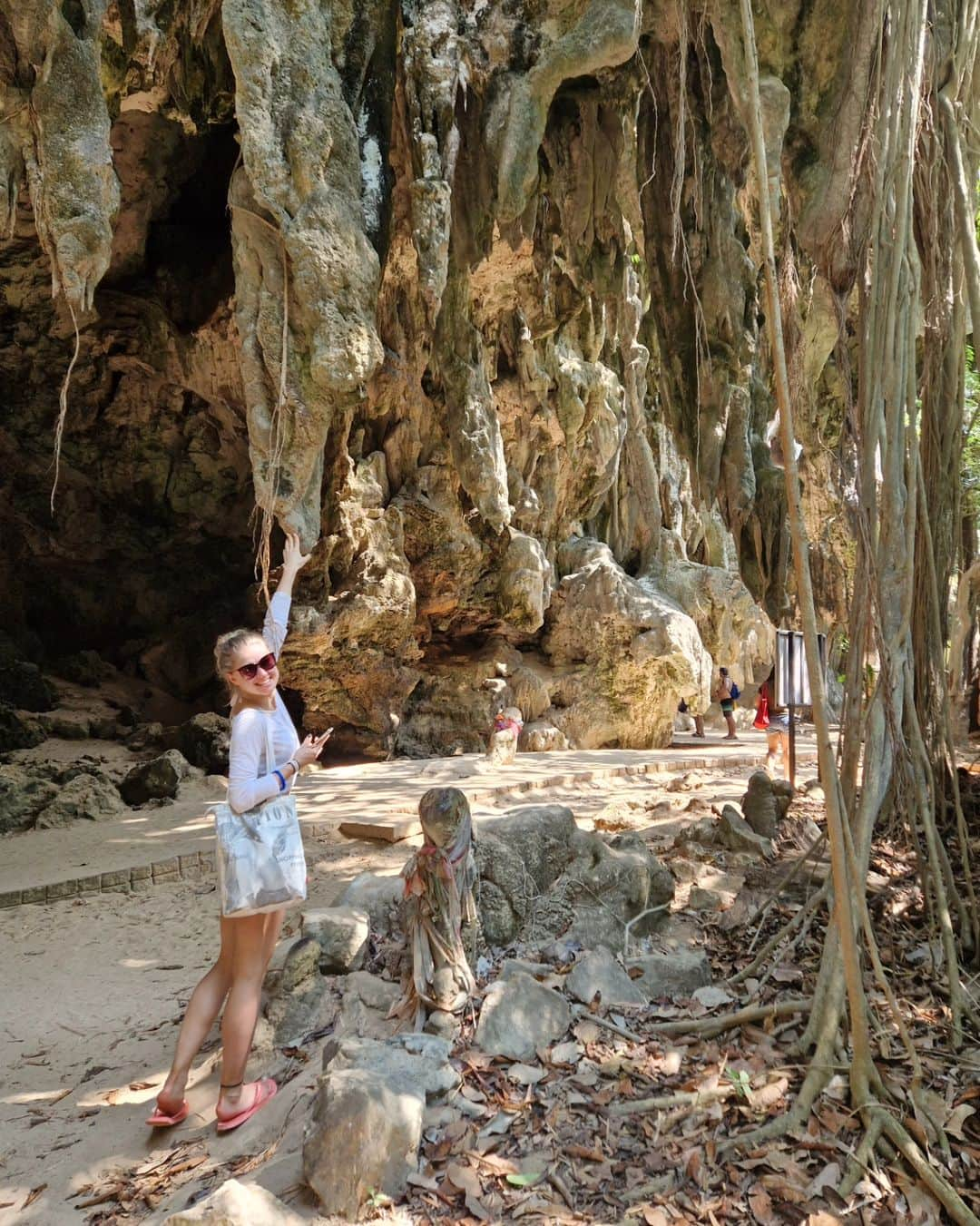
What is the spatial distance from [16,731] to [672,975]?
30.1ft

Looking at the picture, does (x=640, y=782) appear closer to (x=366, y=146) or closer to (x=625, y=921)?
(x=625, y=921)

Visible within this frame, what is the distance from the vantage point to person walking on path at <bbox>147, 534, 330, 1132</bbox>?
78.0 inches

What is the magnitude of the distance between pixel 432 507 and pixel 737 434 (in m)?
4.96

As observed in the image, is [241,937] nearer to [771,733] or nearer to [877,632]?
[877,632]

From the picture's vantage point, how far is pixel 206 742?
31.1ft

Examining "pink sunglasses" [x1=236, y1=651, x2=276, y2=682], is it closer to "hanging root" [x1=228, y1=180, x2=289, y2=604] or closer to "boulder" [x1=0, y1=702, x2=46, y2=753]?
"hanging root" [x1=228, y1=180, x2=289, y2=604]

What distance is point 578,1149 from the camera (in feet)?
6.01

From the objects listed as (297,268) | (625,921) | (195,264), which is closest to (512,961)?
(625,921)

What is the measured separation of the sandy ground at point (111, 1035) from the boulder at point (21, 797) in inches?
79.3

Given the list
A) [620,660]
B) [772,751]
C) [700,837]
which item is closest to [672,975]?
[700,837]

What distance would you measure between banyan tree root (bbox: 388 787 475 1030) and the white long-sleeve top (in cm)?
66

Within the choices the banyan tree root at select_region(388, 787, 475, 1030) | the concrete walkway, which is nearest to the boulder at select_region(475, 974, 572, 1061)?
the banyan tree root at select_region(388, 787, 475, 1030)

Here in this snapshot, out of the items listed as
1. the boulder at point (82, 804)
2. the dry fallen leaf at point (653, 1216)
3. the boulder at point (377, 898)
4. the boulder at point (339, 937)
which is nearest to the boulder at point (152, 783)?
the boulder at point (82, 804)

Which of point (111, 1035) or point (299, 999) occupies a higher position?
point (299, 999)
